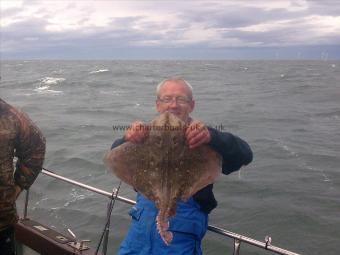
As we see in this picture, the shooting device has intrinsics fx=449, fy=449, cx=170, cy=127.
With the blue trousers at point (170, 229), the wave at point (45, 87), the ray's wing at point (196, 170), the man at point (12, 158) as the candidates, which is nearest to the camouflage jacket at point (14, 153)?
the man at point (12, 158)

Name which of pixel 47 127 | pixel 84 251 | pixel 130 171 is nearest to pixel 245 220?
pixel 84 251

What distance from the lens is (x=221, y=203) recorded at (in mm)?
13836

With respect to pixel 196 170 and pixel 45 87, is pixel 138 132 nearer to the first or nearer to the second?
pixel 196 170

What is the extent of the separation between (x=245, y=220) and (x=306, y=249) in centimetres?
201

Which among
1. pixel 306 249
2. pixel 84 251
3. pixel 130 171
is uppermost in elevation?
pixel 130 171

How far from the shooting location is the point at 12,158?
4293mm

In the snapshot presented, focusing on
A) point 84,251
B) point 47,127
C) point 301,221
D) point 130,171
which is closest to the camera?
point 130,171

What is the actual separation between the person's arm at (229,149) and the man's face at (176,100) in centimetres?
38

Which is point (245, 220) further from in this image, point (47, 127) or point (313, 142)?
point (47, 127)

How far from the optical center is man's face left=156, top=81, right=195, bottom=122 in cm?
419

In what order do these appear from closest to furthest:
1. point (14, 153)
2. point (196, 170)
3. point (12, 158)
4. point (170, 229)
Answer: point (196, 170) < point (170, 229) < point (12, 158) < point (14, 153)

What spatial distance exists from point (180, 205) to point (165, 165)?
0.54 metres

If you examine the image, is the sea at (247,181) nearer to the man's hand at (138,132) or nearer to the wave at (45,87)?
the man's hand at (138,132)

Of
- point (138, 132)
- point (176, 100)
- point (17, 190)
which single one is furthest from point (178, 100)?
point (17, 190)
